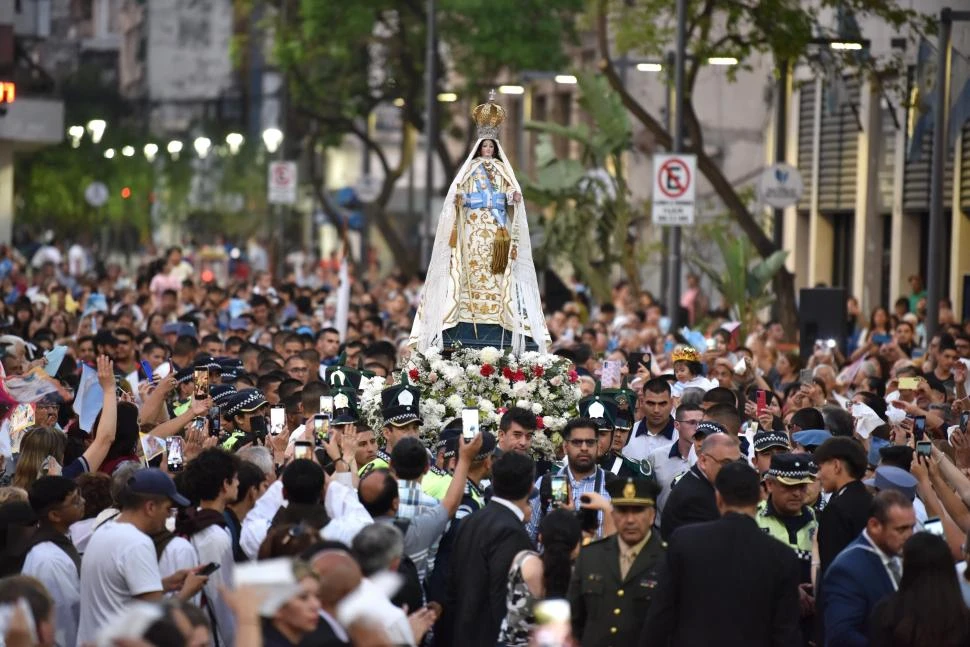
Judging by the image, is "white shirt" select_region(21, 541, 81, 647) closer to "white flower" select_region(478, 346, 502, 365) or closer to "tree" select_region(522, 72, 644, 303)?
"white flower" select_region(478, 346, 502, 365)

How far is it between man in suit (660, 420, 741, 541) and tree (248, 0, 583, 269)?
34.3 metres

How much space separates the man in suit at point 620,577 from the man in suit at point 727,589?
10.2 inches

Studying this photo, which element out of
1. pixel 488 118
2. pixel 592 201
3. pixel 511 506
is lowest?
pixel 511 506

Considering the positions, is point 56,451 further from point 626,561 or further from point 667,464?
point 626,561

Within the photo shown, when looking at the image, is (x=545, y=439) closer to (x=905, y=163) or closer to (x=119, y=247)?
(x=905, y=163)

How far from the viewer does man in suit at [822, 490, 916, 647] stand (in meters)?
9.50

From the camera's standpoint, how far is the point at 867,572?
376 inches

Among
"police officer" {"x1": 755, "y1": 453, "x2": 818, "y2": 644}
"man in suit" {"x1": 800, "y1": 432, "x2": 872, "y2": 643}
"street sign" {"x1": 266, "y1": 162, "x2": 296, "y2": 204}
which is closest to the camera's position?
"man in suit" {"x1": 800, "y1": 432, "x2": 872, "y2": 643}

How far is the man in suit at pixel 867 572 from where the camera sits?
9500 mm

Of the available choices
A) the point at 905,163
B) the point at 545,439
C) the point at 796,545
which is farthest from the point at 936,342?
the point at 905,163

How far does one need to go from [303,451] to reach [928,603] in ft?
10.8

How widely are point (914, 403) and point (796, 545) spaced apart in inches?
168

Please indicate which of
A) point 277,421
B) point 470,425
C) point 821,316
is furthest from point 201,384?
point 821,316

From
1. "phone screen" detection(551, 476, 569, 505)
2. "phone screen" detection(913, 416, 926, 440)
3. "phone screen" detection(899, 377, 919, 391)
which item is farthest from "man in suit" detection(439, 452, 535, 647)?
"phone screen" detection(899, 377, 919, 391)
